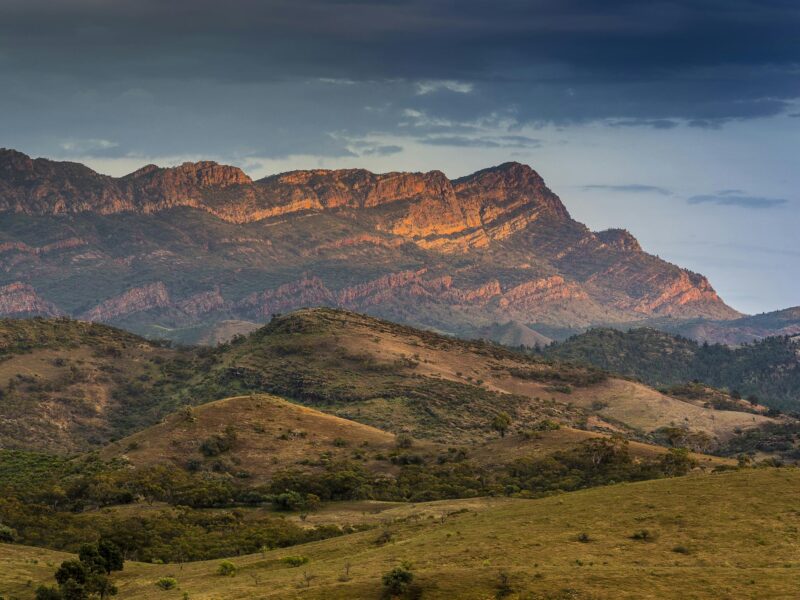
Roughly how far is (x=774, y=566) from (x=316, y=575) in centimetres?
3922

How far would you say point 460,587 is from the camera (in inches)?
3115

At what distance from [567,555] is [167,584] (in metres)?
38.8

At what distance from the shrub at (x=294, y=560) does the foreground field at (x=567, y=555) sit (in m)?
0.87

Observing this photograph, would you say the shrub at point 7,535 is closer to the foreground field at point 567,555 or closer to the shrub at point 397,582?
the foreground field at point 567,555

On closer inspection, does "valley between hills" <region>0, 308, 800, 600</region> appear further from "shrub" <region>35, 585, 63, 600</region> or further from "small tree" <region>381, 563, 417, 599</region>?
"shrub" <region>35, 585, 63, 600</region>

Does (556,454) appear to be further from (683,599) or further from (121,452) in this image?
(683,599)

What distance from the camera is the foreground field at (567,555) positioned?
77.8 m

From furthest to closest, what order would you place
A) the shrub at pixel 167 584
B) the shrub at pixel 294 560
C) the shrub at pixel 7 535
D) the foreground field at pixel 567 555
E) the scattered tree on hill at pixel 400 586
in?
A: the shrub at pixel 7 535 < the shrub at pixel 294 560 < the shrub at pixel 167 584 < the scattered tree on hill at pixel 400 586 < the foreground field at pixel 567 555

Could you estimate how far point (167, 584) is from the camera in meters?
98.2

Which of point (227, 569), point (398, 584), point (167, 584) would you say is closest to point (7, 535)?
A: point (167, 584)

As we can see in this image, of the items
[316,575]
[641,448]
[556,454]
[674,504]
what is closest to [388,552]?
[316,575]

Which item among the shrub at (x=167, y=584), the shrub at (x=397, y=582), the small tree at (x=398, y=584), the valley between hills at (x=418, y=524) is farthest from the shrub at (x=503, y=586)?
the shrub at (x=167, y=584)

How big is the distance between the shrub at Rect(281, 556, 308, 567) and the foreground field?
0.87 m

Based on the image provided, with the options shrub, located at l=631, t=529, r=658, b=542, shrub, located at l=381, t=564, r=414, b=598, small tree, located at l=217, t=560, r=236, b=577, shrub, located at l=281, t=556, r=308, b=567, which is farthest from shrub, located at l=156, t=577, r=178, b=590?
shrub, located at l=631, t=529, r=658, b=542
